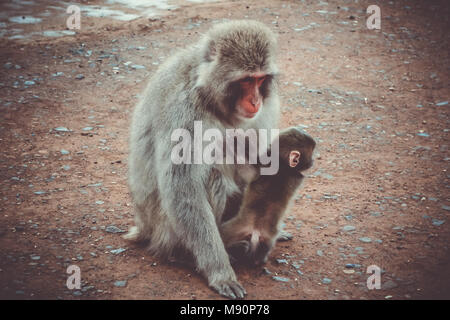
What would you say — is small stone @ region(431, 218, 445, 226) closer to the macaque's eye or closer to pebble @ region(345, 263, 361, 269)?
pebble @ region(345, 263, 361, 269)

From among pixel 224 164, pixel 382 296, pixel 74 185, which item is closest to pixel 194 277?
pixel 224 164

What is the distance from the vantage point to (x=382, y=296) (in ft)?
10.3

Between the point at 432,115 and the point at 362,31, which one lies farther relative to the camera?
the point at 362,31

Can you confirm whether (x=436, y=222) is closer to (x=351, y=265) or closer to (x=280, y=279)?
(x=351, y=265)

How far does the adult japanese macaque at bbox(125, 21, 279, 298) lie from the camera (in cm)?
308

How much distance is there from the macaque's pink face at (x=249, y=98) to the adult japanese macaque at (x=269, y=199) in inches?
15.4

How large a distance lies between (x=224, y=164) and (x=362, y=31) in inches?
254

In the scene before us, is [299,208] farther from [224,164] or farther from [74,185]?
[74,185]

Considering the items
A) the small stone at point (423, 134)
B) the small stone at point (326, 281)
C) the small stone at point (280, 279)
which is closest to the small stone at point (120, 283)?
the small stone at point (280, 279)

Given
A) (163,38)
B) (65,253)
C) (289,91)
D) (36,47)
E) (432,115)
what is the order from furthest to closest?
(163,38)
(36,47)
(289,91)
(432,115)
(65,253)

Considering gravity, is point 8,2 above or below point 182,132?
above

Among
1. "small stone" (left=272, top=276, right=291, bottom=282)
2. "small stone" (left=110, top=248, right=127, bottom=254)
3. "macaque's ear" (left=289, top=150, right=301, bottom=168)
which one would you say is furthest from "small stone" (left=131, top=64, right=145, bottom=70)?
"small stone" (left=272, top=276, right=291, bottom=282)

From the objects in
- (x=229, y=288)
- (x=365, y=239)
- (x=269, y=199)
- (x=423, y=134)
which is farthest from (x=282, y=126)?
(x=229, y=288)

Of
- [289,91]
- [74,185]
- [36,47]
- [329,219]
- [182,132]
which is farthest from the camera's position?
[36,47]
